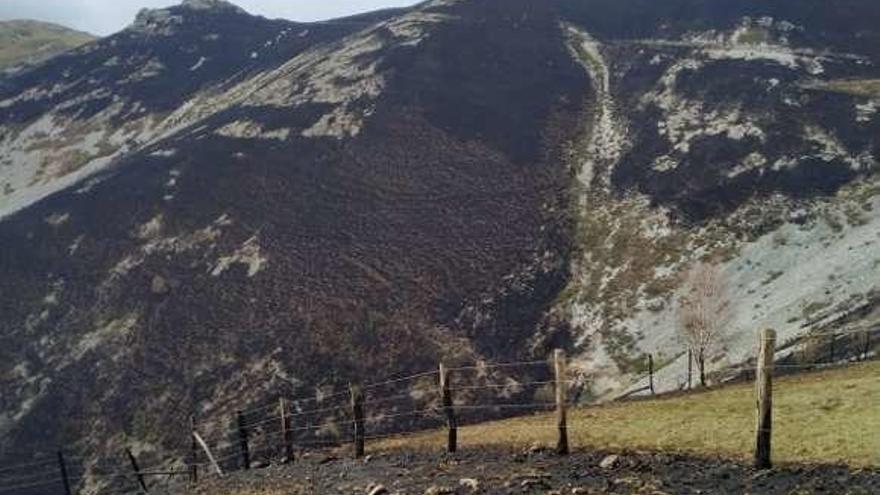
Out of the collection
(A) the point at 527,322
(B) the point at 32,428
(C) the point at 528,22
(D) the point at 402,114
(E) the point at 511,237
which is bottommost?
(B) the point at 32,428

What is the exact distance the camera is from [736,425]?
26969 millimetres

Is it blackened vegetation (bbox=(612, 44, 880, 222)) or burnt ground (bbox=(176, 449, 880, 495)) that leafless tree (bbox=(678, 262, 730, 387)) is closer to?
blackened vegetation (bbox=(612, 44, 880, 222))

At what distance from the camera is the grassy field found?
22312 mm

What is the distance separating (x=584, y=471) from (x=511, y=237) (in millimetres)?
55729

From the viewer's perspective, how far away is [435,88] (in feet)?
347

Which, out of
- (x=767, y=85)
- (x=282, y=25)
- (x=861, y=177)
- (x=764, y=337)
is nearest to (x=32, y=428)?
(x=764, y=337)

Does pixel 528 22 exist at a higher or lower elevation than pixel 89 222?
higher

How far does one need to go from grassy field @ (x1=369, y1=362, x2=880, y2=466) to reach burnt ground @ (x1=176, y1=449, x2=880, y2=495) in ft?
4.18

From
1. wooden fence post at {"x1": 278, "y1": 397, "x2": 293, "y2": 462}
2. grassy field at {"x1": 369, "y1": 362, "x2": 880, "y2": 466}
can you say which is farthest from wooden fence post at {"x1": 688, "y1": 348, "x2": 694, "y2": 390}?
wooden fence post at {"x1": 278, "y1": 397, "x2": 293, "y2": 462}

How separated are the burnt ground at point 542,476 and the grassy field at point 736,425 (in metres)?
1.27

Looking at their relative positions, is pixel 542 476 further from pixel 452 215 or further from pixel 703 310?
pixel 452 215

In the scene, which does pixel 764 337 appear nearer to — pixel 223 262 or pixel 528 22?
pixel 223 262

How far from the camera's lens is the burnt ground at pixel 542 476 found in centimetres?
1909

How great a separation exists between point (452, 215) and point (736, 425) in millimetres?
56832
